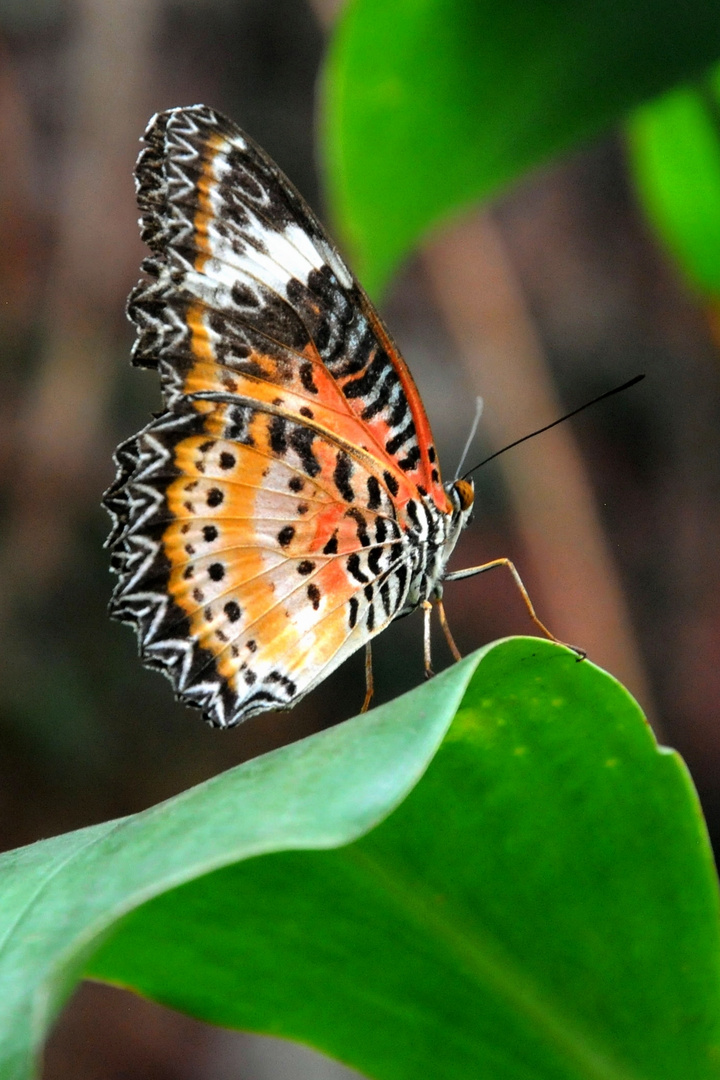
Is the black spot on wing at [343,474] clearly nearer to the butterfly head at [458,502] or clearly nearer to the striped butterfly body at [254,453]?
the striped butterfly body at [254,453]

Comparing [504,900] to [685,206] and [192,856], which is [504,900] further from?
[685,206]

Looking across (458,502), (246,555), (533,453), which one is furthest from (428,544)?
(533,453)

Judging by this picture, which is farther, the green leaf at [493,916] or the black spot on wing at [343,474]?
the black spot on wing at [343,474]

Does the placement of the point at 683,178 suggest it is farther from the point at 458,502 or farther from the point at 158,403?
the point at 158,403

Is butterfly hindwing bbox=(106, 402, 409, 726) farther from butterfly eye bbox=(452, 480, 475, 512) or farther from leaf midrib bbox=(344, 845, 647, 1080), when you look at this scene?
leaf midrib bbox=(344, 845, 647, 1080)

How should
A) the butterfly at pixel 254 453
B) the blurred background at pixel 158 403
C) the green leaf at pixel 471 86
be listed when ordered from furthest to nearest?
the blurred background at pixel 158 403 < the butterfly at pixel 254 453 < the green leaf at pixel 471 86

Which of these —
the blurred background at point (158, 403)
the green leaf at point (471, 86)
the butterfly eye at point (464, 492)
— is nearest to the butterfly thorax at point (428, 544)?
the butterfly eye at point (464, 492)

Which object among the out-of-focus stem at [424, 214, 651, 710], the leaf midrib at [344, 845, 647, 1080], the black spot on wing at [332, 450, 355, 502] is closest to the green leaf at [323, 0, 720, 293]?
the black spot on wing at [332, 450, 355, 502]

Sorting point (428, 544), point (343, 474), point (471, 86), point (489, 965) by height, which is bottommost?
point (489, 965)
